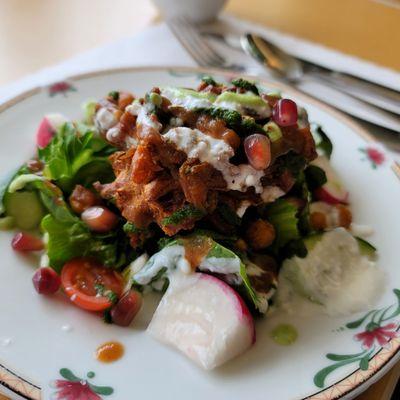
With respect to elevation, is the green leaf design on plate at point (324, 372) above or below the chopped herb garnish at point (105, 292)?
below

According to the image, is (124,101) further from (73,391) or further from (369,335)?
(369,335)

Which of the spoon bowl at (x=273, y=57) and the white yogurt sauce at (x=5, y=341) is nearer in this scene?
the white yogurt sauce at (x=5, y=341)

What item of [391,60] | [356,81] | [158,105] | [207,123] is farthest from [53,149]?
[391,60]

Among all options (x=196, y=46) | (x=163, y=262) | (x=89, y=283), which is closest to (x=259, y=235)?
(x=163, y=262)

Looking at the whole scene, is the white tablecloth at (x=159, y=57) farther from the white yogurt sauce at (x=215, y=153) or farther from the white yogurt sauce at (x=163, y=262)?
the white yogurt sauce at (x=163, y=262)

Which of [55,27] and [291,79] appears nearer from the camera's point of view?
[291,79]

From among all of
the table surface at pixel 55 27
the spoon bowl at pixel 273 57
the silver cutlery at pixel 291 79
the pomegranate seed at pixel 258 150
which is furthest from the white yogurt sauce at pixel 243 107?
the table surface at pixel 55 27

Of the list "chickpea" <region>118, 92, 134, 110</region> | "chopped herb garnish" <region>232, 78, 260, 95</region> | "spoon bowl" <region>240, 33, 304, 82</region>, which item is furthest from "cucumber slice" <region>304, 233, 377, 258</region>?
"spoon bowl" <region>240, 33, 304, 82</region>
